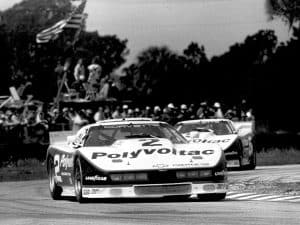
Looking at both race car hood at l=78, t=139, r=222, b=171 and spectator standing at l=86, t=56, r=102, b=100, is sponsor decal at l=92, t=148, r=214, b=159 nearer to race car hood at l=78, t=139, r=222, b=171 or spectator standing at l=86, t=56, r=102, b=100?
race car hood at l=78, t=139, r=222, b=171

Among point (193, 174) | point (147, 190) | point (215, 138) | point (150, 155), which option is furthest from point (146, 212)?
point (215, 138)

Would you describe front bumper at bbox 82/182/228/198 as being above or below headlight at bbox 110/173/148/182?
below

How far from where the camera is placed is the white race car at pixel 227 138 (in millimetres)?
24359

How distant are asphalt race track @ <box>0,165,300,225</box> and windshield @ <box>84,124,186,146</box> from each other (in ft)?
3.19

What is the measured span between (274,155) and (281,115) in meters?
25.9

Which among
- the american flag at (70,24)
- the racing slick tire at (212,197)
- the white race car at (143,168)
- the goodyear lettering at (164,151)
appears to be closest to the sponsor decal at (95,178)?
the white race car at (143,168)

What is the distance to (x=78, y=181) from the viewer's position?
1430 centimetres

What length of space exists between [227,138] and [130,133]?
9.65m

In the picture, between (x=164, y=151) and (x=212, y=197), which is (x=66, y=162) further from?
(x=212, y=197)

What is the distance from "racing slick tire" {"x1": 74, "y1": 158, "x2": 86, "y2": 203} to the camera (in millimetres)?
14102

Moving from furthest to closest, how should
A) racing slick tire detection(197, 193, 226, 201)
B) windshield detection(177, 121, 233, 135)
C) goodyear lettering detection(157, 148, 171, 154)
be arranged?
windshield detection(177, 121, 233, 135) < racing slick tire detection(197, 193, 226, 201) < goodyear lettering detection(157, 148, 171, 154)

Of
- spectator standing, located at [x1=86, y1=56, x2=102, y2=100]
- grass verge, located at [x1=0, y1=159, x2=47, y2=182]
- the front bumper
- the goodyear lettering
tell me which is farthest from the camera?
spectator standing, located at [x1=86, y1=56, x2=102, y2=100]

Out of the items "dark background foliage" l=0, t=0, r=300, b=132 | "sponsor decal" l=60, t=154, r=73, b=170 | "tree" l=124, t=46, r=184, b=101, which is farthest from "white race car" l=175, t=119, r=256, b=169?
"tree" l=124, t=46, r=184, b=101

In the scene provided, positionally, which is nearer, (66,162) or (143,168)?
(143,168)
